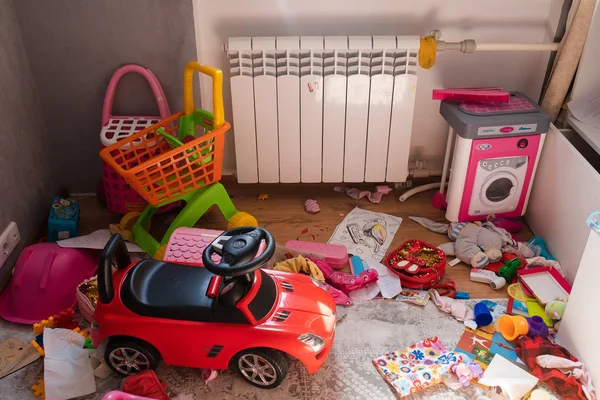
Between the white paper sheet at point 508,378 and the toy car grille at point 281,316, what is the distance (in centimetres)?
61

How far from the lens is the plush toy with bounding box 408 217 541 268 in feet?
7.18

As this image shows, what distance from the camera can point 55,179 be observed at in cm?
256

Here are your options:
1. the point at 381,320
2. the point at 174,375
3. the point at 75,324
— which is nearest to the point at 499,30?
the point at 381,320

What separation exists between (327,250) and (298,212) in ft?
1.14

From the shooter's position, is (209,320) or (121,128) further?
(121,128)

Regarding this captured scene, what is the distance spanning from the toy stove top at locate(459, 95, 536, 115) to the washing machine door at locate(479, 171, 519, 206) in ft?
0.80

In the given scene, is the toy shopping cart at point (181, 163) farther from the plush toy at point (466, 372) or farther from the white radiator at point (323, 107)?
the plush toy at point (466, 372)

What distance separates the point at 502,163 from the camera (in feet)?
7.45

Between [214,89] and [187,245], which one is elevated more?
[214,89]

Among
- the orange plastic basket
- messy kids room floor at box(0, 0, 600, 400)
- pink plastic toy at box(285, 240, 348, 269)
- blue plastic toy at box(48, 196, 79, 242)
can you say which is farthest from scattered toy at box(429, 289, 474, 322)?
blue plastic toy at box(48, 196, 79, 242)

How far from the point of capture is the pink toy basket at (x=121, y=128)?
7.50 ft

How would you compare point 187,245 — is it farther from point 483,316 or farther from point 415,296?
point 483,316

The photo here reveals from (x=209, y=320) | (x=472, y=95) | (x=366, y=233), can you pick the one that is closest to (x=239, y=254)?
(x=209, y=320)

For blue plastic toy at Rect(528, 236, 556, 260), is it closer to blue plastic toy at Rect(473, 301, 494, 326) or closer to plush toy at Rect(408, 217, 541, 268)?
plush toy at Rect(408, 217, 541, 268)
